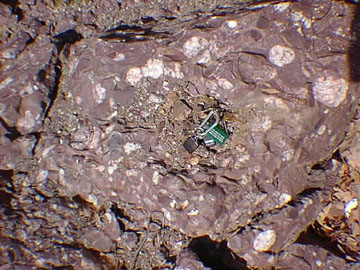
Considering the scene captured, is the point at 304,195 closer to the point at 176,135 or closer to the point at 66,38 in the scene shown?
the point at 176,135

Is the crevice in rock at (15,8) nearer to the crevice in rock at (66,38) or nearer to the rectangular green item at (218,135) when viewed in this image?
the crevice in rock at (66,38)

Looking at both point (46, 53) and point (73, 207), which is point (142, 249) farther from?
point (46, 53)

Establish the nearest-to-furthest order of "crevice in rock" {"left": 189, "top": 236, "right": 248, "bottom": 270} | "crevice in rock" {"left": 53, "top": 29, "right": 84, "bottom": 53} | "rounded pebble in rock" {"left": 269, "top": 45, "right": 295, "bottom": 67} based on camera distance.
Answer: "rounded pebble in rock" {"left": 269, "top": 45, "right": 295, "bottom": 67} < "crevice in rock" {"left": 189, "top": 236, "right": 248, "bottom": 270} < "crevice in rock" {"left": 53, "top": 29, "right": 84, "bottom": 53}

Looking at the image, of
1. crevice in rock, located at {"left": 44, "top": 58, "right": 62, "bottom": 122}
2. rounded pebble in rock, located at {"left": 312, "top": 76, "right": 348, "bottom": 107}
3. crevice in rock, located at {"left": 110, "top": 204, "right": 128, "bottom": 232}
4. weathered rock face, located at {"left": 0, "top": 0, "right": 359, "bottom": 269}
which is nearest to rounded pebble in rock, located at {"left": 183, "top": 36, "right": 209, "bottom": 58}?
weathered rock face, located at {"left": 0, "top": 0, "right": 359, "bottom": 269}

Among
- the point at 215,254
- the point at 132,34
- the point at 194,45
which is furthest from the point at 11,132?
the point at 215,254

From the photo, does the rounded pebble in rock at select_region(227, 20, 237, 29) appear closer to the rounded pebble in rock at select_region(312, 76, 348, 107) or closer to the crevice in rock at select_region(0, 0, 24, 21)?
the rounded pebble in rock at select_region(312, 76, 348, 107)

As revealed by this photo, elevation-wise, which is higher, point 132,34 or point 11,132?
point 132,34

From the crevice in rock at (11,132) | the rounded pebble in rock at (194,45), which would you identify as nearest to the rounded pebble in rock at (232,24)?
the rounded pebble in rock at (194,45)

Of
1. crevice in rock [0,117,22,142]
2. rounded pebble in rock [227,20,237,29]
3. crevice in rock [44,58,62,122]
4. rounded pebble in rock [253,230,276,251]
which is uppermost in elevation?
rounded pebble in rock [227,20,237,29]
